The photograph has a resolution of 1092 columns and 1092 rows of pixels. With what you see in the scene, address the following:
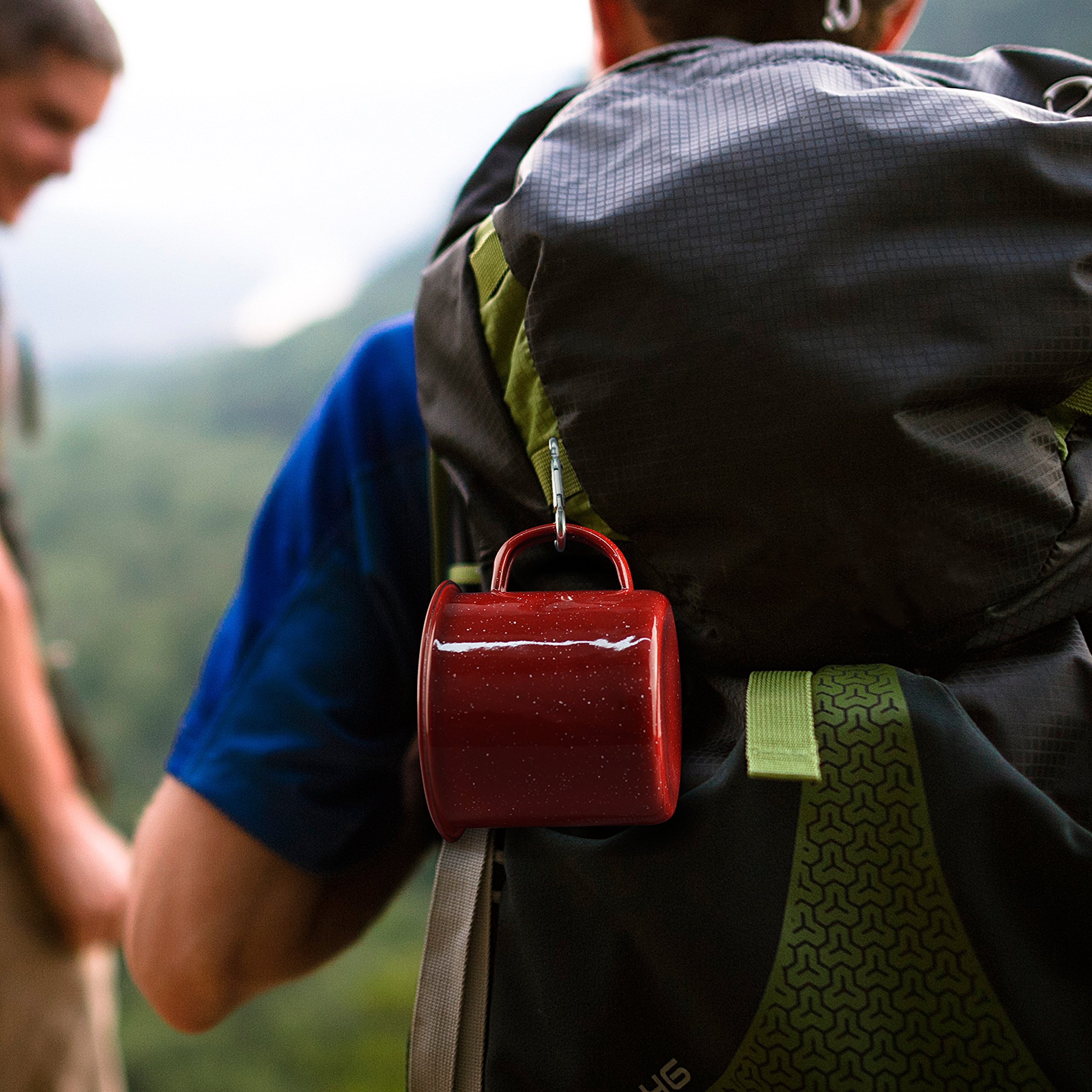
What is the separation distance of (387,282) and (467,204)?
4.26 metres

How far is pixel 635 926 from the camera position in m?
0.51

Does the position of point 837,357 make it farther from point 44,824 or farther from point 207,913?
point 44,824

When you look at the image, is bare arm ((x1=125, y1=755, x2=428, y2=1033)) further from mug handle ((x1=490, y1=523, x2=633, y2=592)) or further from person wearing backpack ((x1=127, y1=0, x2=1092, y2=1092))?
mug handle ((x1=490, y1=523, x2=633, y2=592))

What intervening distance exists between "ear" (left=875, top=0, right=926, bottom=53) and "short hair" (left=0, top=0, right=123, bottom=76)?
1268 millimetres

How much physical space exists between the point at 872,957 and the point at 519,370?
35 cm

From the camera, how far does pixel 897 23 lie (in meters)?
0.81

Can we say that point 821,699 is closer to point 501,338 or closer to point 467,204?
point 501,338

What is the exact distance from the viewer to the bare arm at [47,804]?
1.39 metres

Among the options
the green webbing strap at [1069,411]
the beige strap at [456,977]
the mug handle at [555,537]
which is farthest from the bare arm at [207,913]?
the green webbing strap at [1069,411]

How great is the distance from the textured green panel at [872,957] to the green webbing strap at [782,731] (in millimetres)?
12

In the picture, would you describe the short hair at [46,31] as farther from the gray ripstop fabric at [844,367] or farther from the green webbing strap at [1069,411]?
the green webbing strap at [1069,411]

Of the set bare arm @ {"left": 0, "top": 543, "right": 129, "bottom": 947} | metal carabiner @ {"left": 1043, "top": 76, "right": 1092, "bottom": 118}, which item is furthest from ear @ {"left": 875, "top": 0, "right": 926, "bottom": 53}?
bare arm @ {"left": 0, "top": 543, "right": 129, "bottom": 947}

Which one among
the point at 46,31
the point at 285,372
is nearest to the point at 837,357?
the point at 46,31

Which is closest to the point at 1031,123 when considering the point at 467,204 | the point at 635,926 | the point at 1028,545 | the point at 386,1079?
the point at 1028,545
